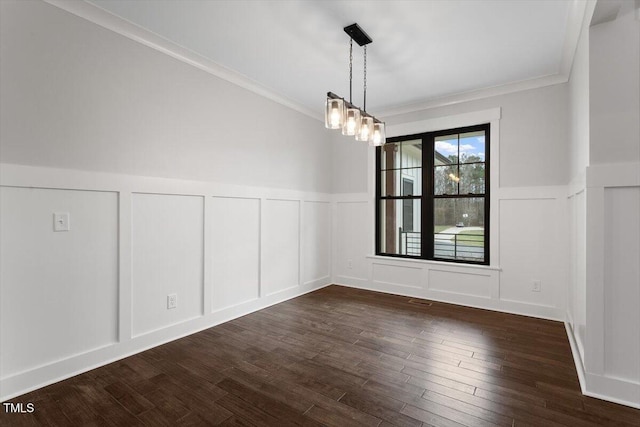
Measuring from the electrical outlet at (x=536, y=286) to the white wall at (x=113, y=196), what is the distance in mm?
3072

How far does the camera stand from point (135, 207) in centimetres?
263

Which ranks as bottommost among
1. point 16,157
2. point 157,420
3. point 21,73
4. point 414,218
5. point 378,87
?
point 157,420

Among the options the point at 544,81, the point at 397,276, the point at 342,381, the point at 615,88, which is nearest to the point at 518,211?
the point at 544,81

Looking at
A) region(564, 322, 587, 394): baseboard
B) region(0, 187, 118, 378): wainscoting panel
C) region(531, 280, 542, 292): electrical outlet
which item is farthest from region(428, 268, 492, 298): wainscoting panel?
region(0, 187, 118, 378): wainscoting panel

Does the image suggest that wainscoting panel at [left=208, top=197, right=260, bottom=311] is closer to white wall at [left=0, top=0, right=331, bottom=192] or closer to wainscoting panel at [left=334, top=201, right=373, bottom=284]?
white wall at [left=0, top=0, right=331, bottom=192]

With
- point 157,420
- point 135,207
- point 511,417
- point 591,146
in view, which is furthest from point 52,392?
point 591,146

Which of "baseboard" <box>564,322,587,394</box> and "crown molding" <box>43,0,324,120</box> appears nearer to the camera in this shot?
"baseboard" <box>564,322,587,394</box>

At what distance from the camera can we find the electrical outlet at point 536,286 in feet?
11.5

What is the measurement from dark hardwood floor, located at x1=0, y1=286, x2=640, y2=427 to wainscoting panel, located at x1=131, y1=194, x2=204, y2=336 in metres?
0.29

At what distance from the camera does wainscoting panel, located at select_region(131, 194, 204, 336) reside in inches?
105

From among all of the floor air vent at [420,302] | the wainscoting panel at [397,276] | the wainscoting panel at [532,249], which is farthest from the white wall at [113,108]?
the wainscoting panel at [532,249]

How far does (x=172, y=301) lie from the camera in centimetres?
290

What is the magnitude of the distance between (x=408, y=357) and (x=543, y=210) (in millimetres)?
2328

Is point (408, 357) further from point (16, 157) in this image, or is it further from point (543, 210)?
point (16, 157)
